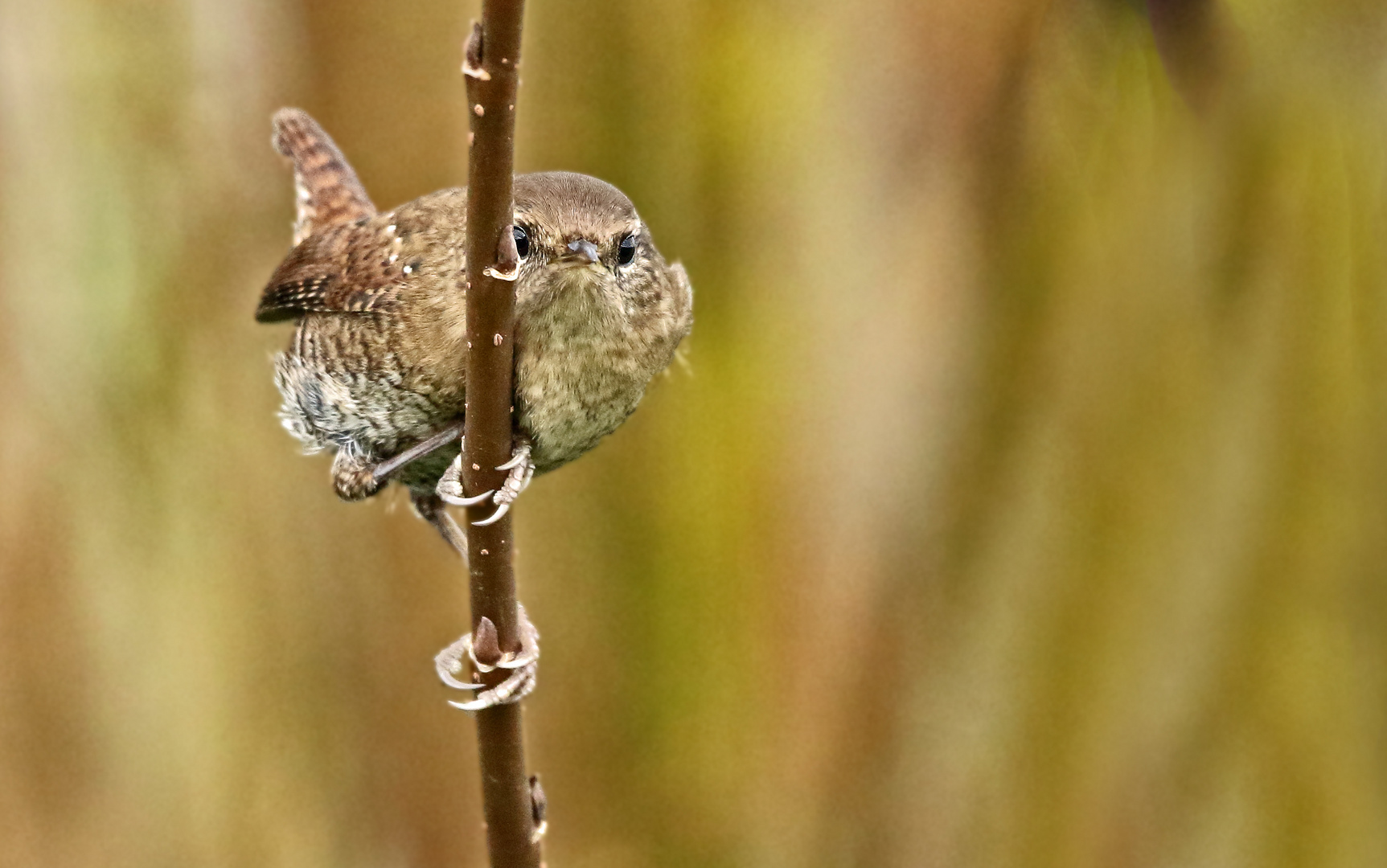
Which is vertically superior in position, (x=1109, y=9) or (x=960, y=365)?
(x=1109, y=9)

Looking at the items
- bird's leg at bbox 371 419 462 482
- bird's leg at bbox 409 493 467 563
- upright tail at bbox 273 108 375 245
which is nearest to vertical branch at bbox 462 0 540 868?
bird's leg at bbox 371 419 462 482

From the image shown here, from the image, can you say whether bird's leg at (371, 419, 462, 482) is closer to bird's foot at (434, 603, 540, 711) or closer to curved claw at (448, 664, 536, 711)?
bird's foot at (434, 603, 540, 711)

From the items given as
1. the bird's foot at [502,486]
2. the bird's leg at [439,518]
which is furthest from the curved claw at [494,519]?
the bird's leg at [439,518]

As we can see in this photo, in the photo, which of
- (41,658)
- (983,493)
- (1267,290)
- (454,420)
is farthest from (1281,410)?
(41,658)

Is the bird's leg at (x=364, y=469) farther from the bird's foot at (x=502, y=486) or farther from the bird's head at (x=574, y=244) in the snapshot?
the bird's head at (x=574, y=244)

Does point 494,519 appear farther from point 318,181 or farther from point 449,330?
point 318,181

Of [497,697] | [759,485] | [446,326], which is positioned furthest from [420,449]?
[759,485]

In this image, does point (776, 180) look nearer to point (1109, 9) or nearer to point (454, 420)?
point (1109, 9)
